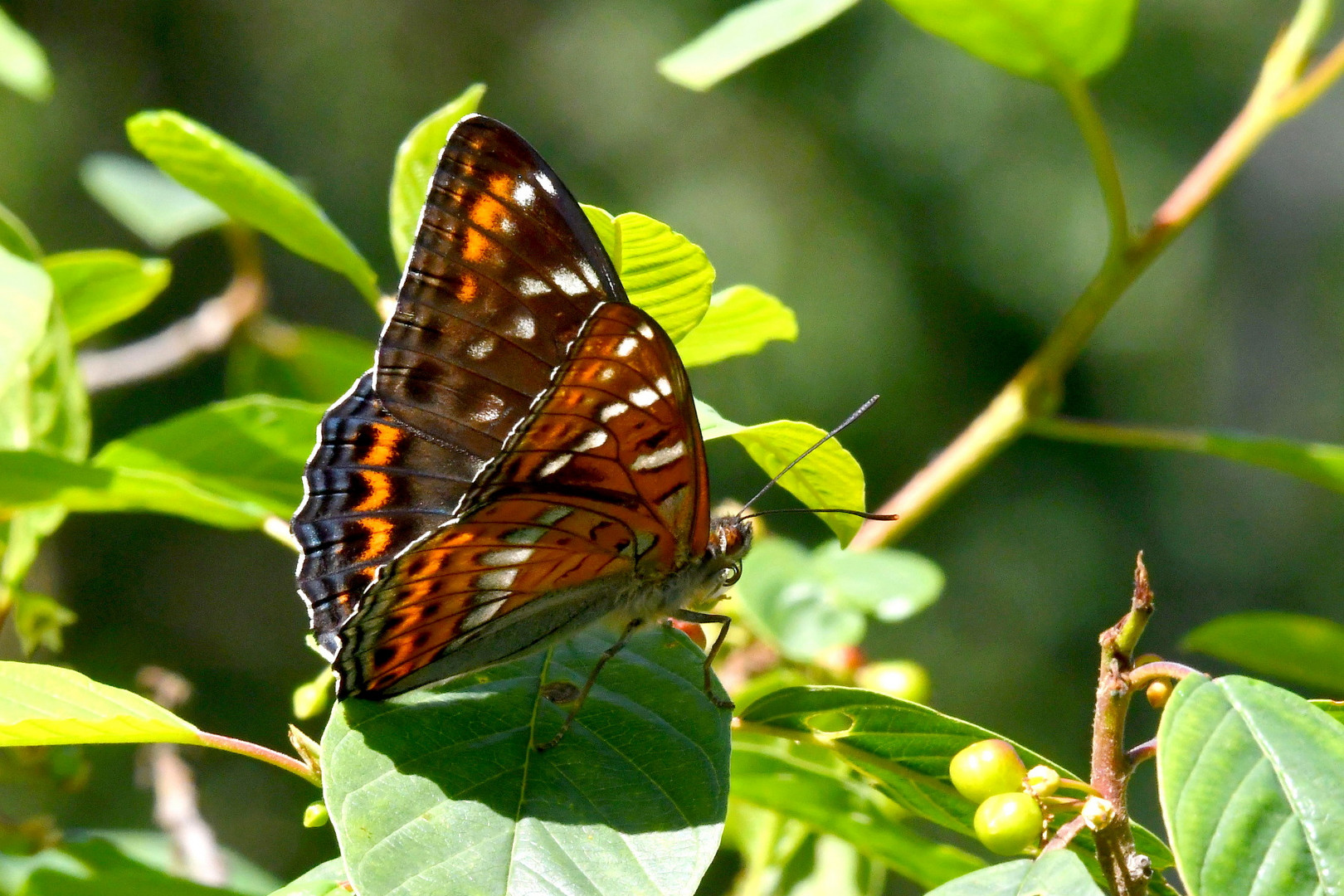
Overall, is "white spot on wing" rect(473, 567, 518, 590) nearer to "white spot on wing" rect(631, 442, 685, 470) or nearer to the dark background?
"white spot on wing" rect(631, 442, 685, 470)

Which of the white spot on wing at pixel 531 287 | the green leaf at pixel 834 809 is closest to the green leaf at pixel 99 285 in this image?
the white spot on wing at pixel 531 287

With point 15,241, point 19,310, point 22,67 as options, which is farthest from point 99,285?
point 19,310

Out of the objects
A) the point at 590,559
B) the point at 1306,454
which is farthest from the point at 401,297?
the point at 1306,454

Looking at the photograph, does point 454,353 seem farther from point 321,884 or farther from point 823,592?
point 823,592

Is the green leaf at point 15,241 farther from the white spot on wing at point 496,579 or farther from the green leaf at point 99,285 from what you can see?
the white spot on wing at point 496,579

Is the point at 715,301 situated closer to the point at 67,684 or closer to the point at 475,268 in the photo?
the point at 475,268
